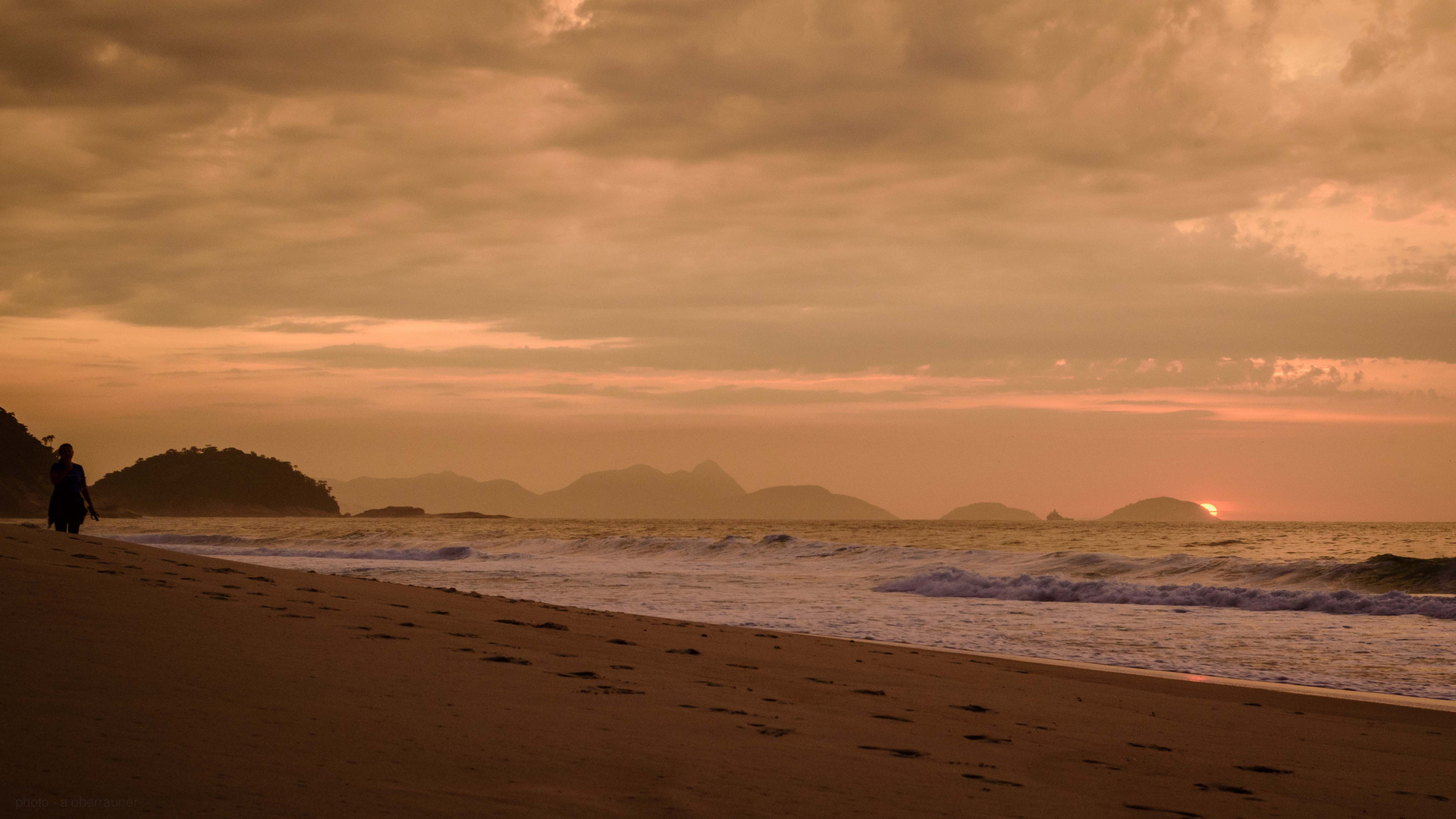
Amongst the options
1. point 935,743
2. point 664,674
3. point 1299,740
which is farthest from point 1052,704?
point 664,674

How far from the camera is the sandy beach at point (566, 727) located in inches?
124

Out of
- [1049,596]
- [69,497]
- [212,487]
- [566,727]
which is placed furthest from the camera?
[212,487]

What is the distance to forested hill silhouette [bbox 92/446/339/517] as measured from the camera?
6560 inches

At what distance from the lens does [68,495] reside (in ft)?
44.7

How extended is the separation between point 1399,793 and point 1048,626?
932 cm

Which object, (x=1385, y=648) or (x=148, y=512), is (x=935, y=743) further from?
(x=148, y=512)

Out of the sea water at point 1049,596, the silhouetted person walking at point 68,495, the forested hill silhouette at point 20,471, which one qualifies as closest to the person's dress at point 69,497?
the silhouetted person walking at point 68,495

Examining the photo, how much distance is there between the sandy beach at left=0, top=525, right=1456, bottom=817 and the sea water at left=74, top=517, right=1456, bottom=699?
9.93 feet

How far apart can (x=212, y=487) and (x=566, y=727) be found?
19435 cm

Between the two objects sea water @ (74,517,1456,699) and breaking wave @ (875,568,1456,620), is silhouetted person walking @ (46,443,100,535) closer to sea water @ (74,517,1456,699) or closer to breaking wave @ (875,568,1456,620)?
sea water @ (74,517,1456,699)

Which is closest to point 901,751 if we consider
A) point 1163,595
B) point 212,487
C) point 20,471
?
point 1163,595

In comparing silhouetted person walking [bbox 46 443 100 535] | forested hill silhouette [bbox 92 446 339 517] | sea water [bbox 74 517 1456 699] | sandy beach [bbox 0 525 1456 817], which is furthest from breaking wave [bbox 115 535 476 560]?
forested hill silhouette [bbox 92 446 339 517]

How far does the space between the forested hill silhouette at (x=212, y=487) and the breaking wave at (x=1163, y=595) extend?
169 metres

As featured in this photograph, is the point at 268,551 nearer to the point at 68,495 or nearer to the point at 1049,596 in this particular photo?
the point at 68,495
